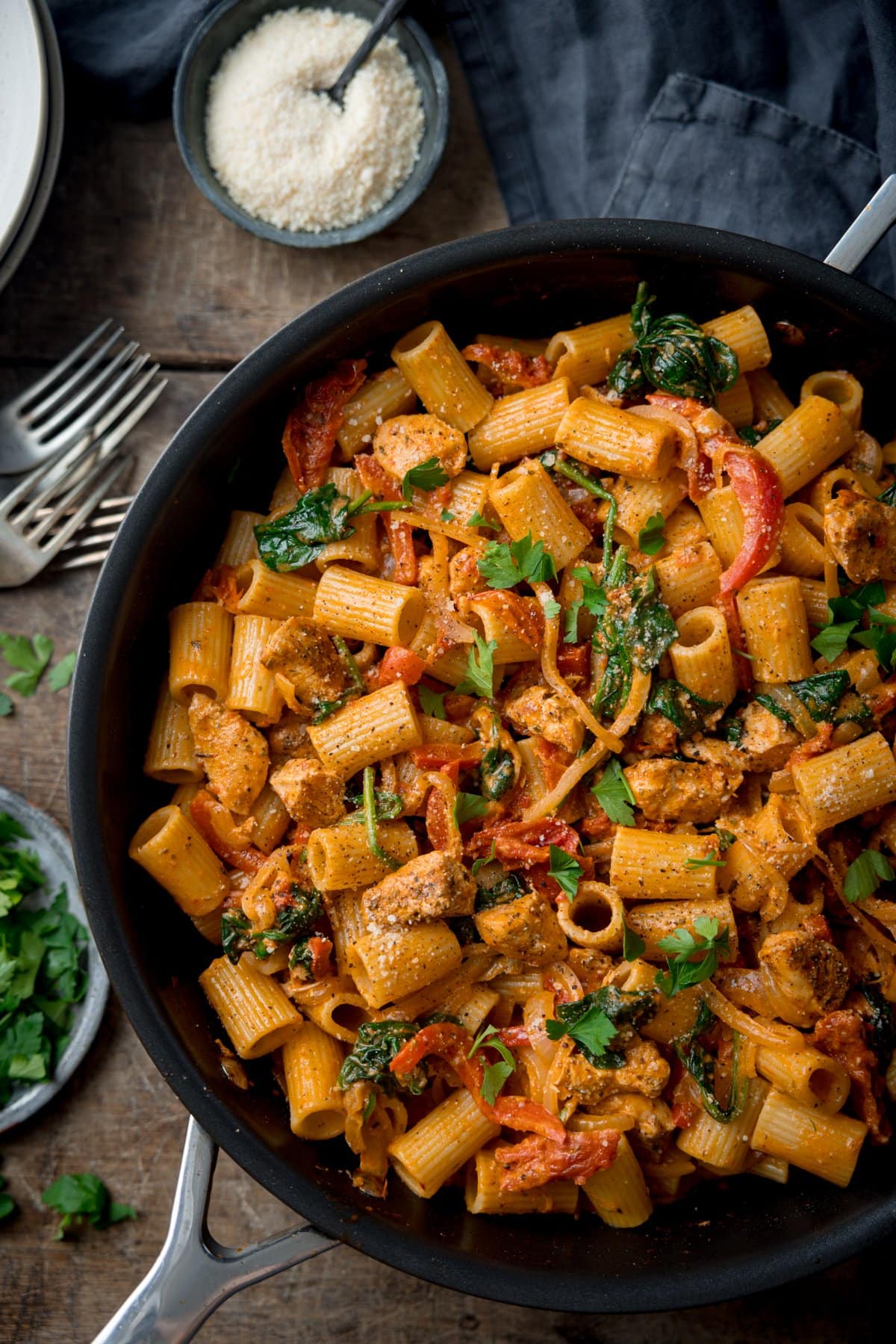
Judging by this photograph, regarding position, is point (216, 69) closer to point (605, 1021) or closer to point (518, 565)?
point (518, 565)

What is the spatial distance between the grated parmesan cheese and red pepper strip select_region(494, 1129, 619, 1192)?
8.88 feet

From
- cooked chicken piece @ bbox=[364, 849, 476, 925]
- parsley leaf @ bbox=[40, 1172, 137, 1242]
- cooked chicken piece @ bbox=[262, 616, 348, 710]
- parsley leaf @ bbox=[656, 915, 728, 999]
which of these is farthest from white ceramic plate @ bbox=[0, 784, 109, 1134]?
parsley leaf @ bbox=[656, 915, 728, 999]

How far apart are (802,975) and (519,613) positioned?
3.58ft

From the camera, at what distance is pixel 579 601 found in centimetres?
282

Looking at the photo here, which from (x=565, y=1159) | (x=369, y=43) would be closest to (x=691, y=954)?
(x=565, y=1159)

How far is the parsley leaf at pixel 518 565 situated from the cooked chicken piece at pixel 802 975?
1052mm

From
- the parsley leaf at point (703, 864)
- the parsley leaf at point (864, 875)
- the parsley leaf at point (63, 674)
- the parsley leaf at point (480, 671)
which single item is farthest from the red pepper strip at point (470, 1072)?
the parsley leaf at point (63, 674)

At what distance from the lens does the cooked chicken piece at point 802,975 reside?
2602 mm

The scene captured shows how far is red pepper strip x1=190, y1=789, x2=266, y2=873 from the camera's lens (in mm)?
2867

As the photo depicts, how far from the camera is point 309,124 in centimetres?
345

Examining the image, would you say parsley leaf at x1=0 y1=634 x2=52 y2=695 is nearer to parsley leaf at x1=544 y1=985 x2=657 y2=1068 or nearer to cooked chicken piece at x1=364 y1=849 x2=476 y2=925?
cooked chicken piece at x1=364 y1=849 x2=476 y2=925

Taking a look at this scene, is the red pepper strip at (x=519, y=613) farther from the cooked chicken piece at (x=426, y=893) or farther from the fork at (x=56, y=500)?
the fork at (x=56, y=500)

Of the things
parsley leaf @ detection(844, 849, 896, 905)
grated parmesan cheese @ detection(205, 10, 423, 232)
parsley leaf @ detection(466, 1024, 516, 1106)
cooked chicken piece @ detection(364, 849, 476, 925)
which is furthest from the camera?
grated parmesan cheese @ detection(205, 10, 423, 232)

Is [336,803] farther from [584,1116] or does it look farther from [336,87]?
[336,87]
